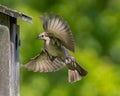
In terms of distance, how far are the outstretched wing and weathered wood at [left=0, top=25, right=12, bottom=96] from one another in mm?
284

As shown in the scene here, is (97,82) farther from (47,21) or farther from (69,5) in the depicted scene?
(47,21)

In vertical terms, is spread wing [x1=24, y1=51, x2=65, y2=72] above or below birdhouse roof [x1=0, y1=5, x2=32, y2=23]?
below

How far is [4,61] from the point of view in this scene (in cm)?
574

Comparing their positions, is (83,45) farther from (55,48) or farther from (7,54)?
(7,54)

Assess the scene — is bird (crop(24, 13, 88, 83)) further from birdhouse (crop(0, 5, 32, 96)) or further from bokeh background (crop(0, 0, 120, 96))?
bokeh background (crop(0, 0, 120, 96))

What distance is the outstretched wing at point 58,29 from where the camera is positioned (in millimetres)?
5547

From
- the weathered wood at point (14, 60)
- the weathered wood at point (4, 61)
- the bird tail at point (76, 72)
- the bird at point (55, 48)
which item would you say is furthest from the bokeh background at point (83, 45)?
Result: the weathered wood at point (4, 61)

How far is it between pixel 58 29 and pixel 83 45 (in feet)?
13.3

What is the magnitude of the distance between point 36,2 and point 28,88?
2.51m

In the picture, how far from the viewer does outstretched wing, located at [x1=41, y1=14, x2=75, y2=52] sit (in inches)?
218

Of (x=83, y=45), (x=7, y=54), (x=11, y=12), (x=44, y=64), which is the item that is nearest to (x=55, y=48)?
(x=44, y=64)

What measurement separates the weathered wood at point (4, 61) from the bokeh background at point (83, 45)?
2680mm

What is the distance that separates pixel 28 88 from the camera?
8648 mm

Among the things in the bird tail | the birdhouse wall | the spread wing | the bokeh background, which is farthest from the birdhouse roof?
the bokeh background
